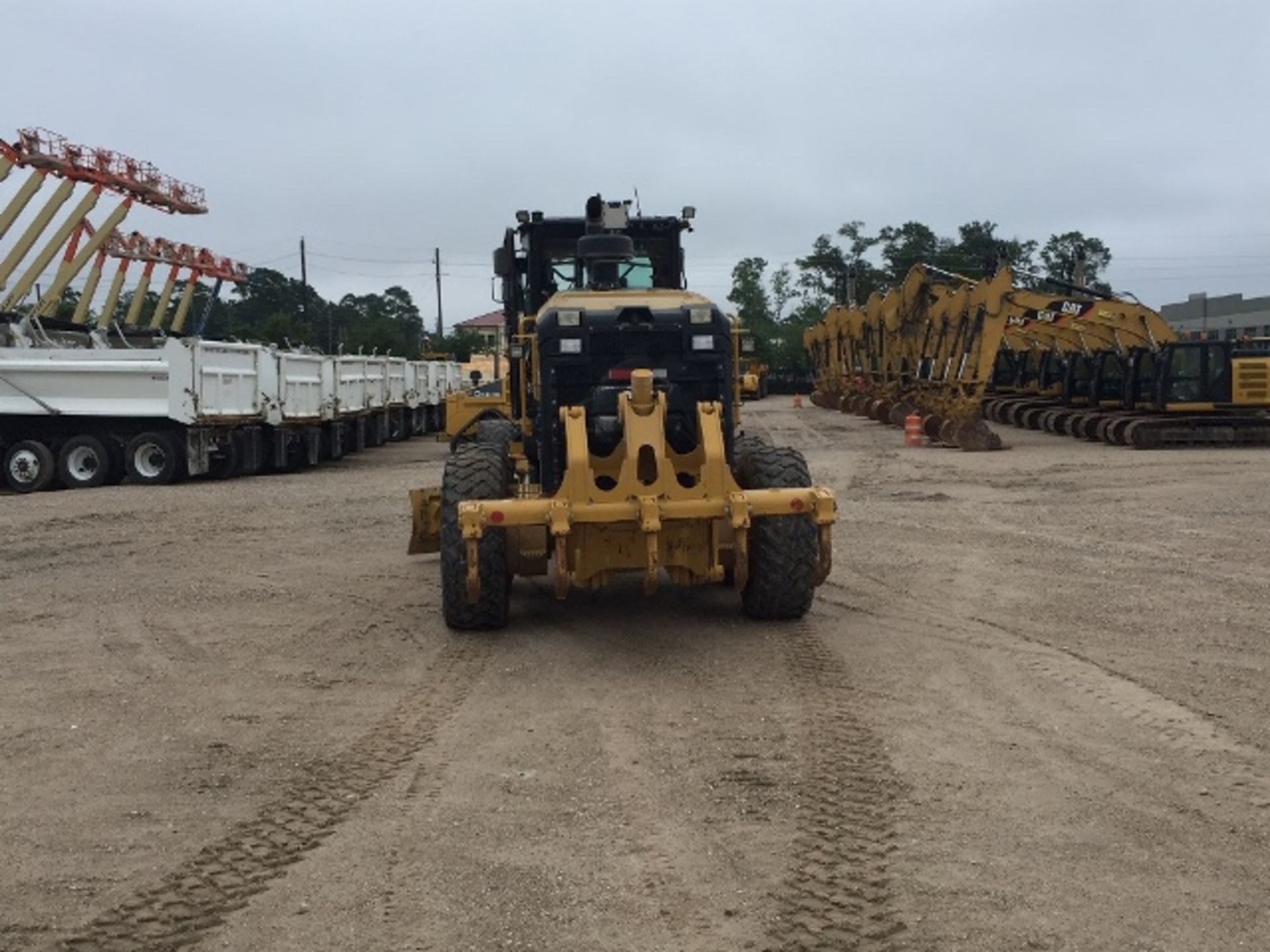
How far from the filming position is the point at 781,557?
8062 millimetres

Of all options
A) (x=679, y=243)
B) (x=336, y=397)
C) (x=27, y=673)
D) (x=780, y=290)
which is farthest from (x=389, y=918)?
(x=780, y=290)

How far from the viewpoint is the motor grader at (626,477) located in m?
7.55

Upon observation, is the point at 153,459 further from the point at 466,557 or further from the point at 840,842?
the point at 840,842

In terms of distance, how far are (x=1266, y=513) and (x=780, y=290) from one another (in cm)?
7518

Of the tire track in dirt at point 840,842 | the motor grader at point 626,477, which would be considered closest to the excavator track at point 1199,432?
the motor grader at point 626,477

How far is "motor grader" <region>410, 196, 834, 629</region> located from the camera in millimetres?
7551

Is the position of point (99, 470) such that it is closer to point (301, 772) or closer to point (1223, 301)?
point (301, 772)

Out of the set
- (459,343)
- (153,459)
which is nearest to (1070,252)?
(459,343)

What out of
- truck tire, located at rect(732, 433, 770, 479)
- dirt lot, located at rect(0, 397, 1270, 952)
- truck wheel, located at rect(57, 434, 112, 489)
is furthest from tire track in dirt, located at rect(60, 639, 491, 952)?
truck wheel, located at rect(57, 434, 112, 489)

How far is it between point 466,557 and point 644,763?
8.43 ft

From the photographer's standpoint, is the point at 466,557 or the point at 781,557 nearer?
the point at 466,557

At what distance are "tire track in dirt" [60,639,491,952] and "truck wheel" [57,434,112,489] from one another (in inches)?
602

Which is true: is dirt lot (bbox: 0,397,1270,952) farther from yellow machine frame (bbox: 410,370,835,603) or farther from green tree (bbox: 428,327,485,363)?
green tree (bbox: 428,327,485,363)

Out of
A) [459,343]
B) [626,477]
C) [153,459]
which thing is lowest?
[153,459]
